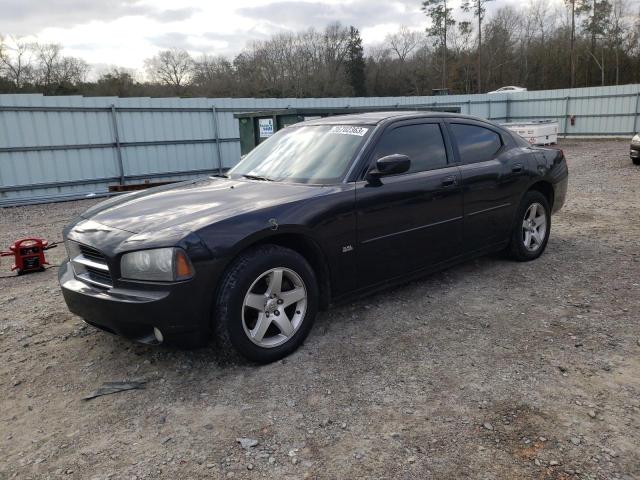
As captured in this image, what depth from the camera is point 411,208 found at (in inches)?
162

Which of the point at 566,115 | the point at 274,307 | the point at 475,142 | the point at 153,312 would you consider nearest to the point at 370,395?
the point at 274,307

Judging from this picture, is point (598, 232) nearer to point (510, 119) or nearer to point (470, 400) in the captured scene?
point (470, 400)

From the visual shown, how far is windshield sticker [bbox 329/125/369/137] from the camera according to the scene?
411 centimetres

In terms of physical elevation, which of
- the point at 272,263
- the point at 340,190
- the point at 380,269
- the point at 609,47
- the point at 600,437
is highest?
the point at 609,47

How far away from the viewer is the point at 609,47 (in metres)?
45.6

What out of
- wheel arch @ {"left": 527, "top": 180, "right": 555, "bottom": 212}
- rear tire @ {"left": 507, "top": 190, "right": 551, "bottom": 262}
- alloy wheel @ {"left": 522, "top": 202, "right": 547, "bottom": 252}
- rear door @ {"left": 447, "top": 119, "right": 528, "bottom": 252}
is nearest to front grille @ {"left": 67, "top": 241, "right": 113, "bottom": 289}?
rear door @ {"left": 447, "top": 119, "right": 528, "bottom": 252}

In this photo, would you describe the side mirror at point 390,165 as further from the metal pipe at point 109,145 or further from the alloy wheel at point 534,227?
the metal pipe at point 109,145

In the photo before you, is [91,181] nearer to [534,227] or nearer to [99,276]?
[99,276]

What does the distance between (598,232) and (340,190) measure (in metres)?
4.82

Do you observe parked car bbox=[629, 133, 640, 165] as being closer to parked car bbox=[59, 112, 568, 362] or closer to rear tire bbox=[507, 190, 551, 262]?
rear tire bbox=[507, 190, 551, 262]

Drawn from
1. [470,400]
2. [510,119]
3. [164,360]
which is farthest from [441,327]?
[510,119]

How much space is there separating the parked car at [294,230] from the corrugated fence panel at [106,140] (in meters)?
9.96

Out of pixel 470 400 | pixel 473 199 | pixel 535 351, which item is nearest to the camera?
pixel 470 400

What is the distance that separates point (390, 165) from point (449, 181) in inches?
36.2
